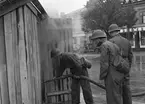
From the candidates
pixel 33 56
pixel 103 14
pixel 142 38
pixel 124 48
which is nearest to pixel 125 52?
pixel 124 48

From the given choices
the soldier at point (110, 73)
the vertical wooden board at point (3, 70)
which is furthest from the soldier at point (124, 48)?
the vertical wooden board at point (3, 70)

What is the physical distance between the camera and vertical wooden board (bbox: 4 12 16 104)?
3.11 metres

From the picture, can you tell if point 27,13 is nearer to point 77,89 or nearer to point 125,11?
point 77,89

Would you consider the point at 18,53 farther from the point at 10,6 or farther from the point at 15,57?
the point at 10,6

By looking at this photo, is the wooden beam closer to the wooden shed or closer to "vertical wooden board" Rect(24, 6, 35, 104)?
the wooden shed

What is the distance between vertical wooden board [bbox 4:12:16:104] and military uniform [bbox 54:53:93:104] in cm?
156

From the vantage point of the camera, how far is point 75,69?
16.4ft

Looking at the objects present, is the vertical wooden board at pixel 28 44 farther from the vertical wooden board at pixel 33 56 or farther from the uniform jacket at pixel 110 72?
the uniform jacket at pixel 110 72

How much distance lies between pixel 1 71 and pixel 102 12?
17.3 m

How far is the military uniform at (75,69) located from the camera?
15.7 ft

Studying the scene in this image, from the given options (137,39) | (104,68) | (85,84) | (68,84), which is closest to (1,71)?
(104,68)

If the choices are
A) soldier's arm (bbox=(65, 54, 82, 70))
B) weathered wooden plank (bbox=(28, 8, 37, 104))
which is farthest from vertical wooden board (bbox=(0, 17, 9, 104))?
soldier's arm (bbox=(65, 54, 82, 70))

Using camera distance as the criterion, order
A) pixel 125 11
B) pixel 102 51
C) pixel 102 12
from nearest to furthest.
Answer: pixel 102 51 < pixel 102 12 < pixel 125 11

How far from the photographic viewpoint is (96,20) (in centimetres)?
1988
